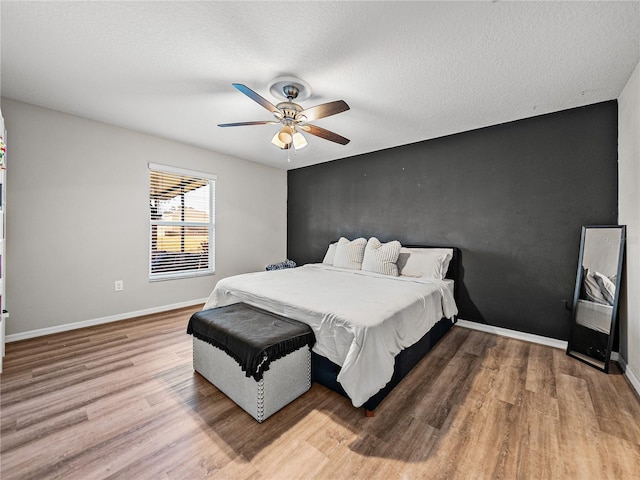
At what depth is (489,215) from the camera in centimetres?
321

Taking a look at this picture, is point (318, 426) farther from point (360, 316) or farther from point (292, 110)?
point (292, 110)

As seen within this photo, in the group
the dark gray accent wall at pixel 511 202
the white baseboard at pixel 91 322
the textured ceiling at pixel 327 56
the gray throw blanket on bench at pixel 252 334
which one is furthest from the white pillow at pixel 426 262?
the white baseboard at pixel 91 322

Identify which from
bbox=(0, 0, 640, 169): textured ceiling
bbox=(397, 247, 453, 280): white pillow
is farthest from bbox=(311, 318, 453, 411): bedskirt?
bbox=(0, 0, 640, 169): textured ceiling

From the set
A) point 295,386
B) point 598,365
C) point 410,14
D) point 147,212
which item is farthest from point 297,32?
point 598,365

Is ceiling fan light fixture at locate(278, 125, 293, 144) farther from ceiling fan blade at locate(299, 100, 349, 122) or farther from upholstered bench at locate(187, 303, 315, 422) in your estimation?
upholstered bench at locate(187, 303, 315, 422)

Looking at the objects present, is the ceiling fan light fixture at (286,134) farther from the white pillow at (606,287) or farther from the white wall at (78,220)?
the white pillow at (606,287)

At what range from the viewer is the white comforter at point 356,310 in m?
1.66

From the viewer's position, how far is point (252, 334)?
178 centimetres

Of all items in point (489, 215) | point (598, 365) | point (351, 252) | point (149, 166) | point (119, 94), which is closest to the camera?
point (598, 365)

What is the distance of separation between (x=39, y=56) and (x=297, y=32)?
6.44ft

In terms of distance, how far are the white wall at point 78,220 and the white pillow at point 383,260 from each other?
2.64 meters

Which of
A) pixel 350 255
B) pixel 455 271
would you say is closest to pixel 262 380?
pixel 350 255

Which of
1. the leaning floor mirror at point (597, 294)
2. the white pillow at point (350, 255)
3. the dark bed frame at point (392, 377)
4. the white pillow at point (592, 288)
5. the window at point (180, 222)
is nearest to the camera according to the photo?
the dark bed frame at point (392, 377)

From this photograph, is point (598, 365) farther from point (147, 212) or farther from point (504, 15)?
point (147, 212)
